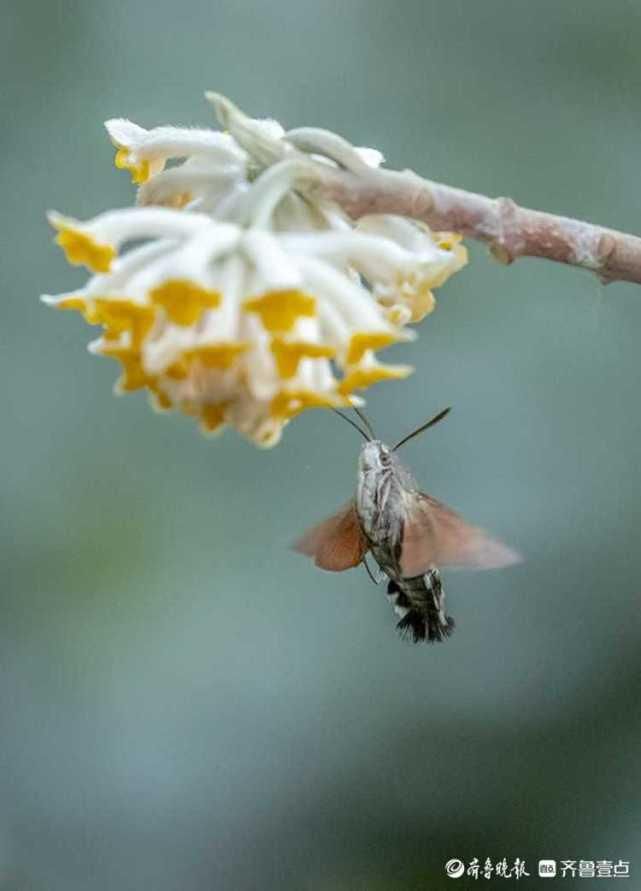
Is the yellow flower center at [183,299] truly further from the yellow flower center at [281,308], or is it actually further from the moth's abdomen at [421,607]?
the moth's abdomen at [421,607]

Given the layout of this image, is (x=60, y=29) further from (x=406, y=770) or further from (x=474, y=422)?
(x=406, y=770)

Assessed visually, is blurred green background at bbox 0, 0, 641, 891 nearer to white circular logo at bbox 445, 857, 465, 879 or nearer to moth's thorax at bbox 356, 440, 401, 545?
white circular logo at bbox 445, 857, 465, 879

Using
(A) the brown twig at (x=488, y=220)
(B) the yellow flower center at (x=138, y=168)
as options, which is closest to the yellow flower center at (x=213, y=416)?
(A) the brown twig at (x=488, y=220)

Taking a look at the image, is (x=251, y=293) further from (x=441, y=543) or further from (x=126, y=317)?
(x=441, y=543)

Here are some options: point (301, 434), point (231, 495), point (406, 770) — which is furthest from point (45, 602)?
point (406, 770)

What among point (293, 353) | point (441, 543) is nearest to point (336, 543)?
point (441, 543)

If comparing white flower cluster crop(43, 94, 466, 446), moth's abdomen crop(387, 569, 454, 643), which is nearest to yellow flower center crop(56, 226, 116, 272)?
white flower cluster crop(43, 94, 466, 446)
